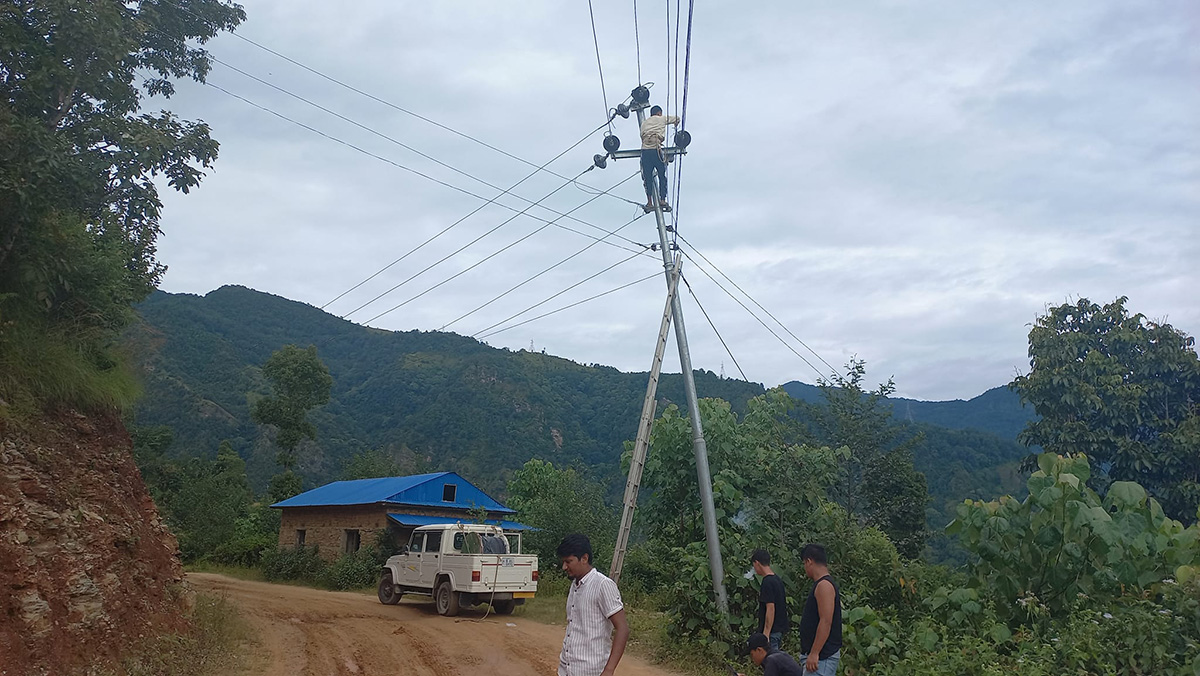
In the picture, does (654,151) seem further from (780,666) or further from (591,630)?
(591,630)

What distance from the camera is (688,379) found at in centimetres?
1197

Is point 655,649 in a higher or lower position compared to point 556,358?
lower

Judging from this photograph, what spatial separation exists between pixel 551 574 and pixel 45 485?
16.1 meters

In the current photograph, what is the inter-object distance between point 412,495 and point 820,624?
2264 cm

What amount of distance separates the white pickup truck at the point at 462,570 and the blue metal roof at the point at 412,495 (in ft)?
21.8

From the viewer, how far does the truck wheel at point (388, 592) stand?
63.8ft

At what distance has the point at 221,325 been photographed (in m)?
81.6

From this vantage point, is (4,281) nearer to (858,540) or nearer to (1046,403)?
(858,540)

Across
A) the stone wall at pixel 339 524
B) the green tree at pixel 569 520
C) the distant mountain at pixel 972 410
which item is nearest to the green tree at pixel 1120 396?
the green tree at pixel 569 520

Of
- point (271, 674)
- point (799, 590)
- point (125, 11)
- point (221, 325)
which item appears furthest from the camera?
point (221, 325)

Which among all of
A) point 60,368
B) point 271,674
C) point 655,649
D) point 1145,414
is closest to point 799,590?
point 655,649

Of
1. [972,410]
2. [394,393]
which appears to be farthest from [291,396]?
[972,410]

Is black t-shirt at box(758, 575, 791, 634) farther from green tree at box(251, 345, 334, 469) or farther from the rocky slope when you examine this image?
green tree at box(251, 345, 334, 469)

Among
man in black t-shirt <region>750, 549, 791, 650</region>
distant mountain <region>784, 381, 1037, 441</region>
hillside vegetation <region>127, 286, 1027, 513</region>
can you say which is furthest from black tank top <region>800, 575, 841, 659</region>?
distant mountain <region>784, 381, 1037, 441</region>
